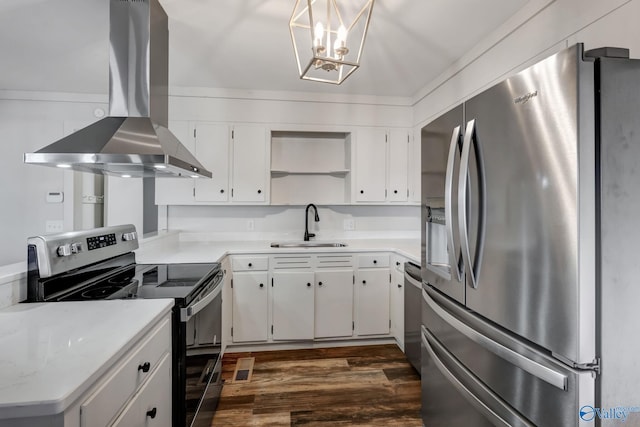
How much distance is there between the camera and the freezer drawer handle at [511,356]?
36.4 inches

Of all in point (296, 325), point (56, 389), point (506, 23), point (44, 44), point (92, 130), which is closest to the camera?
point (56, 389)

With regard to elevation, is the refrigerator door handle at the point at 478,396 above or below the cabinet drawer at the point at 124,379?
below

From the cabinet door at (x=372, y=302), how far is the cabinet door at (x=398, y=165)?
863 millimetres

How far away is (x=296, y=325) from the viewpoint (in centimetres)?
287

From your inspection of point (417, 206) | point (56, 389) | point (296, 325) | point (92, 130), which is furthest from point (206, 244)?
point (56, 389)

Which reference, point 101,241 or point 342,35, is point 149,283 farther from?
point 342,35

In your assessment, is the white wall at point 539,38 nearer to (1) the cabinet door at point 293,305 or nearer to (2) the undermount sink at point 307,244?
(2) the undermount sink at point 307,244

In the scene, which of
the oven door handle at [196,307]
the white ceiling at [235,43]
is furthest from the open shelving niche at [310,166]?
the oven door handle at [196,307]

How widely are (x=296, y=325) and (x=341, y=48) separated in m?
2.25

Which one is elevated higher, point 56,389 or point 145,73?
Answer: point 145,73

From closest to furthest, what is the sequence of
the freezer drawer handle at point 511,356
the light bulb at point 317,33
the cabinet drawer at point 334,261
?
→ the freezer drawer handle at point 511,356
the light bulb at point 317,33
the cabinet drawer at point 334,261

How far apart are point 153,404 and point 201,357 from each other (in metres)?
0.47

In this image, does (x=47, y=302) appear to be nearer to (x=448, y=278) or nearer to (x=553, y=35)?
(x=448, y=278)
